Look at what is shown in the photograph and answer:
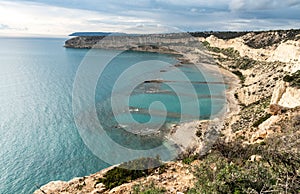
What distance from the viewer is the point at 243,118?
2955cm

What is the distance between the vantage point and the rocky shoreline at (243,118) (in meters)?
13.6

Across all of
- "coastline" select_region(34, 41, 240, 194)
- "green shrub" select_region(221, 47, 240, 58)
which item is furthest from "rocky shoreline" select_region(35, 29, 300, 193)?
"green shrub" select_region(221, 47, 240, 58)

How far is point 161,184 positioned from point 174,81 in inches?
1959

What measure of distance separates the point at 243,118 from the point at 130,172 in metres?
18.4

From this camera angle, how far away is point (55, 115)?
3575cm

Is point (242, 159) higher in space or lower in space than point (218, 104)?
higher

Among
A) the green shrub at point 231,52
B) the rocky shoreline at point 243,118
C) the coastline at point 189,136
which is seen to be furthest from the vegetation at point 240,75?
the green shrub at point 231,52

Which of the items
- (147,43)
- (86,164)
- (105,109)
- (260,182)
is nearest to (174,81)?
(105,109)

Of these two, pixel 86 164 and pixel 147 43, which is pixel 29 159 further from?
pixel 147 43

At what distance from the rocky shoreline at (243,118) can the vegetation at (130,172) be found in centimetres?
55

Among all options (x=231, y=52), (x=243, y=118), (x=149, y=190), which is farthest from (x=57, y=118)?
(x=231, y=52)

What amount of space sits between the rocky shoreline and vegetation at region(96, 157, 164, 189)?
1.79 feet

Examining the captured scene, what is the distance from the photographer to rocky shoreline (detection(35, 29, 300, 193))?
13620 mm

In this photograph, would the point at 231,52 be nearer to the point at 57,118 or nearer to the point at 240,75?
the point at 240,75
